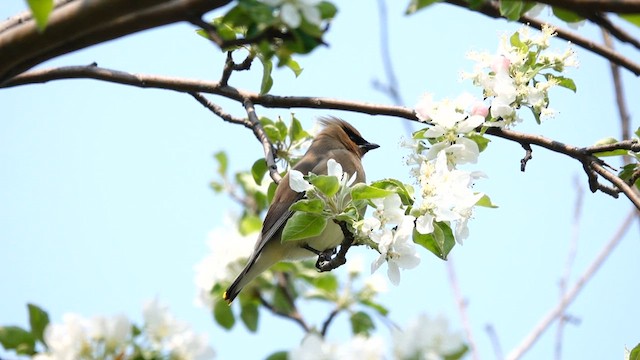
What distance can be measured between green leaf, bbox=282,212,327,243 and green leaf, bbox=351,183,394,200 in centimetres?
13

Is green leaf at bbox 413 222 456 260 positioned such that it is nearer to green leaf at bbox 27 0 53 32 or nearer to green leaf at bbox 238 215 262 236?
green leaf at bbox 27 0 53 32

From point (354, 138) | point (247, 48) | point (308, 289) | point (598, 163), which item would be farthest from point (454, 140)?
point (354, 138)

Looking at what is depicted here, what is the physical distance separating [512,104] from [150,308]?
1719mm

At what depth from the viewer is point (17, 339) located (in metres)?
2.28

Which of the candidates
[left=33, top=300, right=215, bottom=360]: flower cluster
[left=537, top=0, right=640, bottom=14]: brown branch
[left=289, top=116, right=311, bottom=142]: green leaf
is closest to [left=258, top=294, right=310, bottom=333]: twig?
[left=289, top=116, right=311, bottom=142]: green leaf

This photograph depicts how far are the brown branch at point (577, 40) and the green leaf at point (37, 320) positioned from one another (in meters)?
1.37

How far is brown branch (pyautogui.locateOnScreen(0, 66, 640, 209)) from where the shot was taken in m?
3.36

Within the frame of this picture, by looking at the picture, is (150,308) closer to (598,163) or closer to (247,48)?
(247,48)

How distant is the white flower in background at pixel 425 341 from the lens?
197 centimetres

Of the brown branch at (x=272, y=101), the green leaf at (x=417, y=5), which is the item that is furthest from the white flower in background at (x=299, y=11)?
the brown branch at (x=272, y=101)

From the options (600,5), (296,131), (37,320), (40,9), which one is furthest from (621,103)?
(40,9)

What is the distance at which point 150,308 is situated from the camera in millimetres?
2373

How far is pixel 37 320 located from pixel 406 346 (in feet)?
3.10

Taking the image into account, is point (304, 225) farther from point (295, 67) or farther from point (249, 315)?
point (249, 315)
